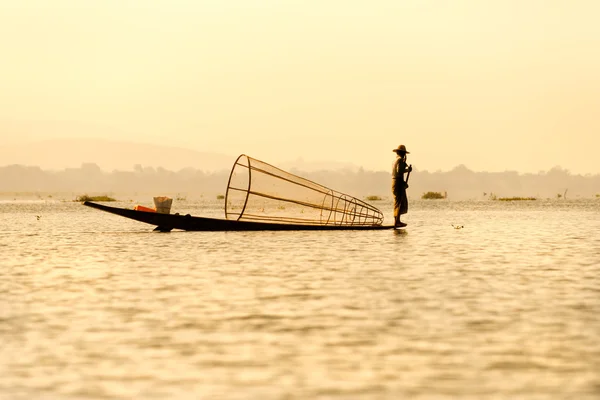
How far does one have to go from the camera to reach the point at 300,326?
8.45 meters

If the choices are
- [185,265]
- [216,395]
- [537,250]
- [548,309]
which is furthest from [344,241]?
[216,395]

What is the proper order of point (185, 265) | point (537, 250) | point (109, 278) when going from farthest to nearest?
1. point (537, 250)
2. point (185, 265)
3. point (109, 278)

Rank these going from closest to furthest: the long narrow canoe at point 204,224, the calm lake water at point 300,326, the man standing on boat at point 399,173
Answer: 1. the calm lake water at point 300,326
2. the long narrow canoe at point 204,224
3. the man standing on boat at point 399,173

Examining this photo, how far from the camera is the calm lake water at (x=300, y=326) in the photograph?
19.7 feet

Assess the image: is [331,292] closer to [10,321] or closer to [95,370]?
[10,321]

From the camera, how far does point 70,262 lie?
1592 centimetres

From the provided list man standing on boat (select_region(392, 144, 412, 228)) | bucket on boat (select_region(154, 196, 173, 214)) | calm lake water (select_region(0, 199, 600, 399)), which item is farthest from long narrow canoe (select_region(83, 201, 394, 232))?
calm lake water (select_region(0, 199, 600, 399))

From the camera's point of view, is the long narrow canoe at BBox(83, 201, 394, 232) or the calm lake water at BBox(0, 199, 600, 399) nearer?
the calm lake water at BBox(0, 199, 600, 399)

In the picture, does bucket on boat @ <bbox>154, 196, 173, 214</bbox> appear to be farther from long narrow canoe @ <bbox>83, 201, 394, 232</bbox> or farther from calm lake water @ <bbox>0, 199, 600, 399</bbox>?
calm lake water @ <bbox>0, 199, 600, 399</bbox>

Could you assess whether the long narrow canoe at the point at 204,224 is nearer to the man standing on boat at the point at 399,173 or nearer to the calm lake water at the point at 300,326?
the man standing on boat at the point at 399,173

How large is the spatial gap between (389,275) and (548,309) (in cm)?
397

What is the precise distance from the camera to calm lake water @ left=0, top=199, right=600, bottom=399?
6.02 metres

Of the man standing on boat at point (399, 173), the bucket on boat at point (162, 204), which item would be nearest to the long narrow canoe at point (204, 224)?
the bucket on boat at point (162, 204)

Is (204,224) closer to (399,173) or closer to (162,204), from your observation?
(162,204)
